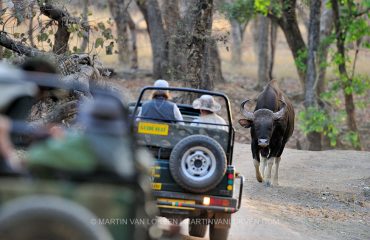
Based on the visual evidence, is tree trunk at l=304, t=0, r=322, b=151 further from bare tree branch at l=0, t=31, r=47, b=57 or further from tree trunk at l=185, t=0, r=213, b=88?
bare tree branch at l=0, t=31, r=47, b=57

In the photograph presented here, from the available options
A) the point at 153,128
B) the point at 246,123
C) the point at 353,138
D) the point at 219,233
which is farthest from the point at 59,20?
the point at 353,138

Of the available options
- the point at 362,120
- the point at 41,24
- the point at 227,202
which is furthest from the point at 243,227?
the point at 362,120

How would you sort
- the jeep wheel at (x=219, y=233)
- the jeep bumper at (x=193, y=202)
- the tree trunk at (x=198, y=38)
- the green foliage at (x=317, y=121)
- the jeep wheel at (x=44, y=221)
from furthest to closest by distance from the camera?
the green foliage at (x=317, y=121)
the tree trunk at (x=198, y=38)
the jeep wheel at (x=219, y=233)
the jeep bumper at (x=193, y=202)
the jeep wheel at (x=44, y=221)

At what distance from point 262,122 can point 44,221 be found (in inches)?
468

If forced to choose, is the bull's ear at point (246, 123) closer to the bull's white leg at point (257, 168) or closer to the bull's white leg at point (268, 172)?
the bull's white leg at point (257, 168)

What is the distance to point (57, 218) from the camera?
433 centimetres

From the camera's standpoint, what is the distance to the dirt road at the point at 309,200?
11.6 meters

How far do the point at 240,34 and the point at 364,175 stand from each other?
89.4ft

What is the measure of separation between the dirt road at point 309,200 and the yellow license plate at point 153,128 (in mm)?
1854

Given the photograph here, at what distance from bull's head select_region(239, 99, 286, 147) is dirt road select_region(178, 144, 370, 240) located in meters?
0.96

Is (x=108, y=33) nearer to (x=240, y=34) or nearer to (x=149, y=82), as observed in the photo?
(x=149, y=82)

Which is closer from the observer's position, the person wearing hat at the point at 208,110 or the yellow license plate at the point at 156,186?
the yellow license plate at the point at 156,186

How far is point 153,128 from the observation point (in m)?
9.45

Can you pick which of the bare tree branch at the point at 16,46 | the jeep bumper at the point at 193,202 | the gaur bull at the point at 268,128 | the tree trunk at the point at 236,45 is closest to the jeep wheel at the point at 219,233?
the jeep bumper at the point at 193,202
